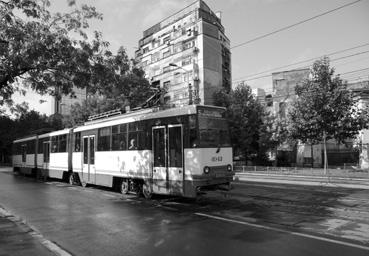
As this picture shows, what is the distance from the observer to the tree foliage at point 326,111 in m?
32.4

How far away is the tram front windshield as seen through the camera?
42.1 feet

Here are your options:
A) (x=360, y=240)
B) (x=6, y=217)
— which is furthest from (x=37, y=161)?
(x=360, y=240)

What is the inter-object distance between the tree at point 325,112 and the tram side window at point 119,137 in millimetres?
20431

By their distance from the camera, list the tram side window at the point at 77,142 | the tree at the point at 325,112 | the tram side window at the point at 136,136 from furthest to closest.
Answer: the tree at the point at 325,112 < the tram side window at the point at 77,142 < the tram side window at the point at 136,136

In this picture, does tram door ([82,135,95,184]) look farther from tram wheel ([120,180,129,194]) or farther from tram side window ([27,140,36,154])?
tram side window ([27,140,36,154])

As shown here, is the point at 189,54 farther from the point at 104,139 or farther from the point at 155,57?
the point at 104,139

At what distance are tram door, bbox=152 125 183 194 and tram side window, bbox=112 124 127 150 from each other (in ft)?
7.76

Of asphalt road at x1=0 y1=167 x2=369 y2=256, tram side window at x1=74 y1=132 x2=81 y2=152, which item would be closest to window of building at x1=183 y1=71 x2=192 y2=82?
tram side window at x1=74 y1=132 x2=81 y2=152

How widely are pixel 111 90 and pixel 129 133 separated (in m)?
2.34

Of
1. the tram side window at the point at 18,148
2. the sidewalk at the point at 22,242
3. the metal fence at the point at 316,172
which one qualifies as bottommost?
the sidewalk at the point at 22,242

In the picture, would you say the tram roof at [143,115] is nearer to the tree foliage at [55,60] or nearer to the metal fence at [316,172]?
the tree foliage at [55,60]

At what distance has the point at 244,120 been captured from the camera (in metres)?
40.8

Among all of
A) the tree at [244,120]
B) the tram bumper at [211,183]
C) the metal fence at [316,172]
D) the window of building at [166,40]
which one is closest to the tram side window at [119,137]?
the tram bumper at [211,183]

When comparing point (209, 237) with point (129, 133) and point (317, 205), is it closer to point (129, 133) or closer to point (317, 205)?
point (317, 205)
